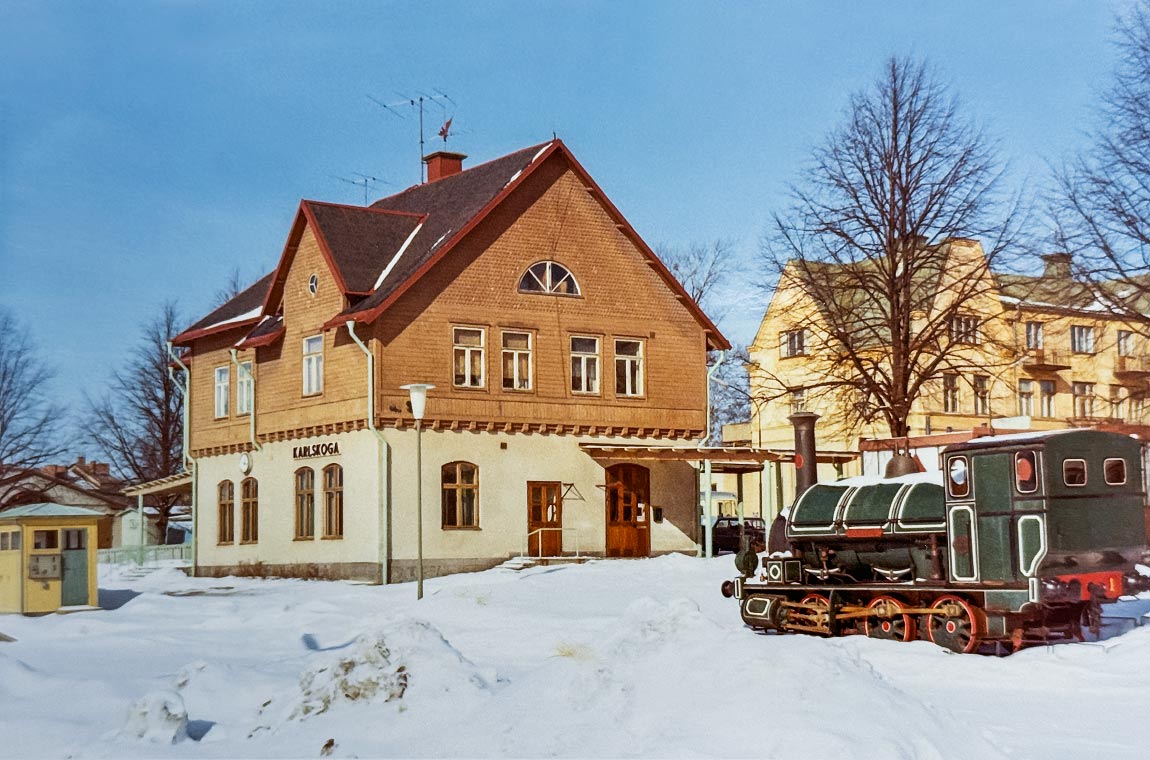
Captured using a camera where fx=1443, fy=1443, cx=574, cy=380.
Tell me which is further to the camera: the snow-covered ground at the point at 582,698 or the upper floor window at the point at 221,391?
the upper floor window at the point at 221,391

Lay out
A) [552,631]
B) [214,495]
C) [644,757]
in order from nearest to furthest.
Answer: [644,757] → [552,631] → [214,495]

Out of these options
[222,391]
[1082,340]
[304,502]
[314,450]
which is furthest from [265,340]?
[1082,340]

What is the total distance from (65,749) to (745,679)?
590cm

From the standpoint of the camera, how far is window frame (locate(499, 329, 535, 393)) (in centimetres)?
3388

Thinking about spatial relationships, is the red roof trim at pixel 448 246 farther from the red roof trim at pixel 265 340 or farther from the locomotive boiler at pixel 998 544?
the locomotive boiler at pixel 998 544

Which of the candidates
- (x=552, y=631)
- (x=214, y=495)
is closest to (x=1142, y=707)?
(x=552, y=631)

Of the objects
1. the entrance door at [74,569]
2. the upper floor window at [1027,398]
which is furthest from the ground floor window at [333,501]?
the upper floor window at [1027,398]

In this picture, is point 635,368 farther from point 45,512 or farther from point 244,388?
point 45,512

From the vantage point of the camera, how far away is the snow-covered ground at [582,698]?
1102 cm

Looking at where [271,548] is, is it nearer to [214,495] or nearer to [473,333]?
[214,495]

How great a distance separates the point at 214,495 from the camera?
Answer: 39.5 metres

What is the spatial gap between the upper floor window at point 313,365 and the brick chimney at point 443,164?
8.36m

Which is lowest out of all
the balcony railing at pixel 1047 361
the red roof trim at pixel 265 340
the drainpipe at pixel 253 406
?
the drainpipe at pixel 253 406

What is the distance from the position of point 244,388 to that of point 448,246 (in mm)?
8679
